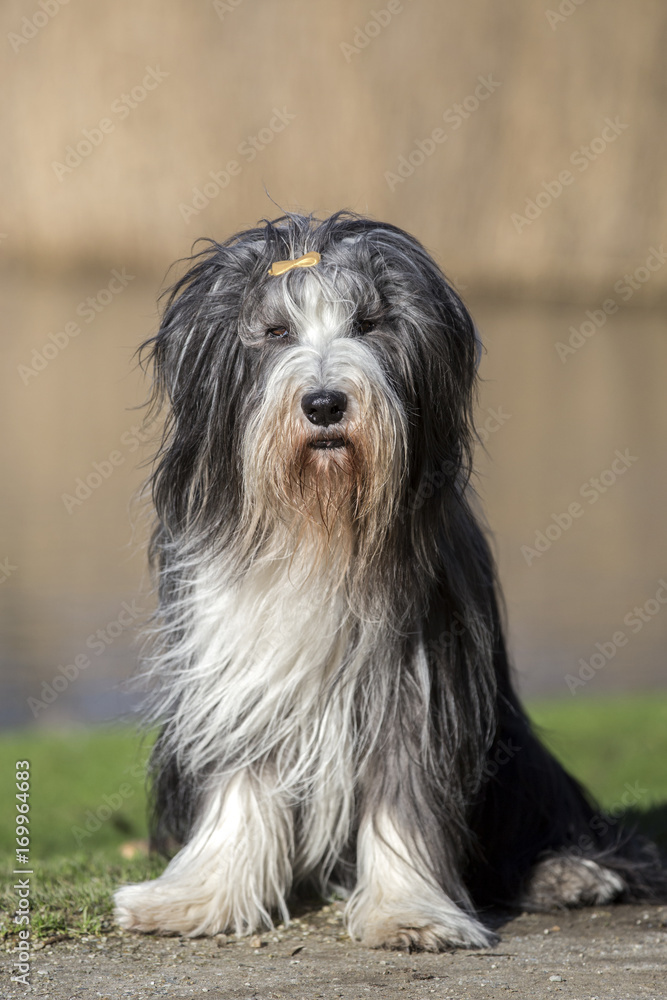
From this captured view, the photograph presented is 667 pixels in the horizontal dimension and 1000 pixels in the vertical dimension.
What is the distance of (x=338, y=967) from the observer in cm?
304

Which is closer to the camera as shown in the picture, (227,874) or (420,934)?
(420,934)

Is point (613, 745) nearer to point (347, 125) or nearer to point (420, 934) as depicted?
point (420, 934)

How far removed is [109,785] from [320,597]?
129 inches

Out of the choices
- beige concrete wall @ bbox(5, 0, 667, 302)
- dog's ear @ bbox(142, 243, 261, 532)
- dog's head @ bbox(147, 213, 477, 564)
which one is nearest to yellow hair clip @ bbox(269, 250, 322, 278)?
dog's head @ bbox(147, 213, 477, 564)

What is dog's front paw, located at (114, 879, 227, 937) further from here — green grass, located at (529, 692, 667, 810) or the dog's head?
green grass, located at (529, 692, 667, 810)

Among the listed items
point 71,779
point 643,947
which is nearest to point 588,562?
point 71,779

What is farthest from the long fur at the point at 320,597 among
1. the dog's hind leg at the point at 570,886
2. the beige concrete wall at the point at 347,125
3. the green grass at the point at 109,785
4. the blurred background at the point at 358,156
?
the beige concrete wall at the point at 347,125

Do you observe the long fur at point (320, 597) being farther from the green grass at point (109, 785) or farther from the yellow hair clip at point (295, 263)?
the green grass at point (109, 785)

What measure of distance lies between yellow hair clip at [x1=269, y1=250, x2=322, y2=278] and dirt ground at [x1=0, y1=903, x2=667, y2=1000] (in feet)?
5.64

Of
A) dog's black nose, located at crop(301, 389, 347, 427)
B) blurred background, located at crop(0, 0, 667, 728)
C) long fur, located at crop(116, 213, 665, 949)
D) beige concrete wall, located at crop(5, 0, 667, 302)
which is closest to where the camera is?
dog's black nose, located at crop(301, 389, 347, 427)

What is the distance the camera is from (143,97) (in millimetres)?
28625

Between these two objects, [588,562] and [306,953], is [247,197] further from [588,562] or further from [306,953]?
[306,953]

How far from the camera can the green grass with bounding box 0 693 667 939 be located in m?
4.03

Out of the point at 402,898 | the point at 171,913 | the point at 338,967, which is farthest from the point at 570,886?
the point at 171,913
